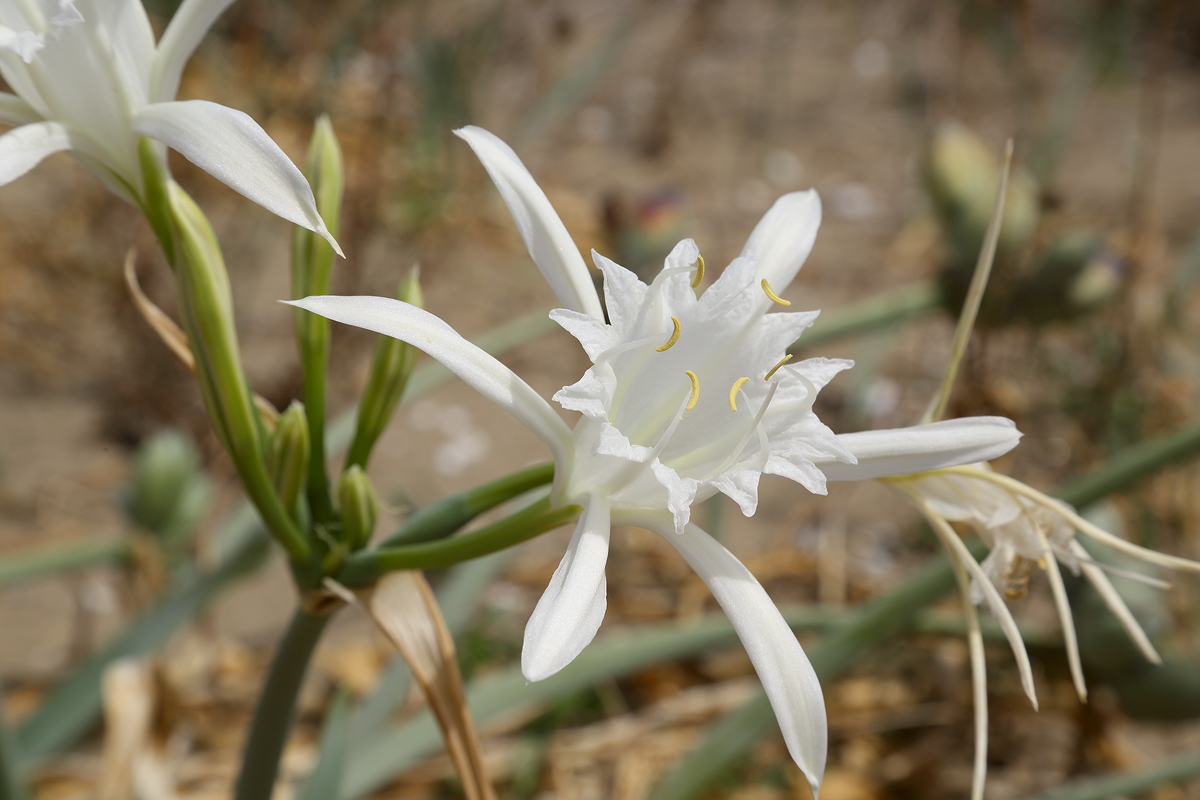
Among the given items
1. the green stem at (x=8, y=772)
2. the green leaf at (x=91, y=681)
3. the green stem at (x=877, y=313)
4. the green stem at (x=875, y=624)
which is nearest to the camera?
the green stem at (x=8, y=772)

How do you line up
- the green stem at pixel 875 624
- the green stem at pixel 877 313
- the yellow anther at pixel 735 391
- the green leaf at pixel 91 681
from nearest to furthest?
the yellow anther at pixel 735 391 < the green stem at pixel 875 624 < the green leaf at pixel 91 681 < the green stem at pixel 877 313

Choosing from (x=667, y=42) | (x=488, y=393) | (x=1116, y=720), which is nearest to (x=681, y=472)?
(x=488, y=393)

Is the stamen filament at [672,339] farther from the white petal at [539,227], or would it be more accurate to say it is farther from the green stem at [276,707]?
the green stem at [276,707]

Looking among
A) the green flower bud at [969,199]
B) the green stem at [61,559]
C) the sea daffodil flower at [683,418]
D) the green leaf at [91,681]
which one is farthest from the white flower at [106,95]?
the green flower bud at [969,199]

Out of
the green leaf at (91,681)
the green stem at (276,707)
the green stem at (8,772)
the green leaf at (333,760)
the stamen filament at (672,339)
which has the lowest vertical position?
the green leaf at (91,681)

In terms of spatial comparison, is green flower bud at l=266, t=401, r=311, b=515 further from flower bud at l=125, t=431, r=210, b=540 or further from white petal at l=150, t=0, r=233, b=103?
flower bud at l=125, t=431, r=210, b=540

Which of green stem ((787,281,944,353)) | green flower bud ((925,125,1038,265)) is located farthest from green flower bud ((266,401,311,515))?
green flower bud ((925,125,1038,265))

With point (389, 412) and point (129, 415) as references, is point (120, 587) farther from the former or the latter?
point (389, 412)
